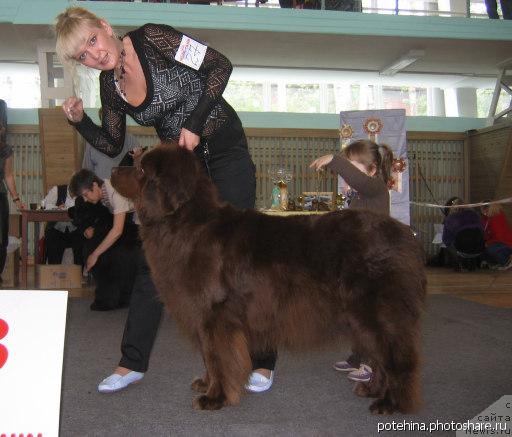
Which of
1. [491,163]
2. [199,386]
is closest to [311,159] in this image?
[491,163]

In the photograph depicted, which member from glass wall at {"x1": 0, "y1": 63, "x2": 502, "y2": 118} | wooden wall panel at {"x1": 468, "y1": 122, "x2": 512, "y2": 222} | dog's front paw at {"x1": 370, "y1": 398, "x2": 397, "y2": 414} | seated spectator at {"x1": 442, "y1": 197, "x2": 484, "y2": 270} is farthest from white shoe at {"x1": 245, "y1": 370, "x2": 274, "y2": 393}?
glass wall at {"x1": 0, "y1": 63, "x2": 502, "y2": 118}

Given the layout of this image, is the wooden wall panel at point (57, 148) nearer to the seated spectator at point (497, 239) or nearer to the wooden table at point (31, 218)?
the wooden table at point (31, 218)

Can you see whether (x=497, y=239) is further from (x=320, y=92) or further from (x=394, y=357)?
(x=394, y=357)

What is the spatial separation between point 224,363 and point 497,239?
6.82m

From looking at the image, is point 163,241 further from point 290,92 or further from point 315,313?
point 290,92

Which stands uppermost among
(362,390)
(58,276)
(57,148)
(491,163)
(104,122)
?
(57,148)

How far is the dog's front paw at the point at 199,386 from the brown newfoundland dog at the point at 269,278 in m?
0.22

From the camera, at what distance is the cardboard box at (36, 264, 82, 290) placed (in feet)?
19.7

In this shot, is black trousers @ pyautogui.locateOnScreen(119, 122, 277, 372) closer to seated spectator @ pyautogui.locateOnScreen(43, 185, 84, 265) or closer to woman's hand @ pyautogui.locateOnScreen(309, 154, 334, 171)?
woman's hand @ pyautogui.locateOnScreen(309, 154, 334, 171)

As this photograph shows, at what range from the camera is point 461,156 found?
10711 millimetres

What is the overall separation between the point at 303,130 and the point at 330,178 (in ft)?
3.59

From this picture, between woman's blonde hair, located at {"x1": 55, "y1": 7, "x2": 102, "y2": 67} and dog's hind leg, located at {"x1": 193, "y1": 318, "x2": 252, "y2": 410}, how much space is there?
4.48 ft

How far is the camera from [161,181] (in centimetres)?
225

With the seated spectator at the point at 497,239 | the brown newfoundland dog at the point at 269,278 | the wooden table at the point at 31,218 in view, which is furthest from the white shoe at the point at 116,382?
the seated spectator at the point at 497,239
